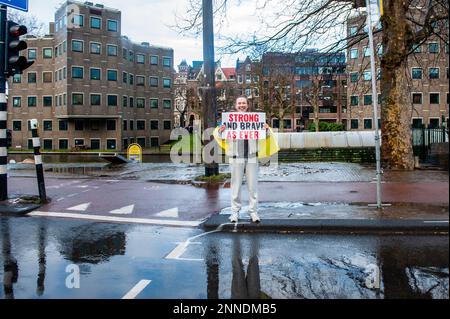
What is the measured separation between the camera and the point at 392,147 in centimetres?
1611

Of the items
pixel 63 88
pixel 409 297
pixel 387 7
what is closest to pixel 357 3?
pixel 387 7

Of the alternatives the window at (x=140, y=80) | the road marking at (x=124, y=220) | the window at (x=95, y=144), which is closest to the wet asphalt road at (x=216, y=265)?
the road marking at (x=124, y=220)

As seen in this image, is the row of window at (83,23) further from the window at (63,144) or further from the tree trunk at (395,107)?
Result: the tree trunk at (395,107)

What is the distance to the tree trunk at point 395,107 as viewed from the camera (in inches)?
613

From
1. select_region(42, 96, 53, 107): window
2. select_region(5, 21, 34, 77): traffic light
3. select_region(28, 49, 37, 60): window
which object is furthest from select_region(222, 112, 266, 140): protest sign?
select_region(28, 49, 37, 60): window

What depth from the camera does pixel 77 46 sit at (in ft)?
190

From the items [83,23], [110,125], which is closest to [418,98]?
[110,125]

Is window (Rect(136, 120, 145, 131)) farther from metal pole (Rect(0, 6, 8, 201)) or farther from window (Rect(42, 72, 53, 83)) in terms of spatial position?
metal pole (Rect(0, 6, 8, 201))

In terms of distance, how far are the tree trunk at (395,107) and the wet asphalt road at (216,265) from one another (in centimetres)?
1016

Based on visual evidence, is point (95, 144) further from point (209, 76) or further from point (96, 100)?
point (209, 76)

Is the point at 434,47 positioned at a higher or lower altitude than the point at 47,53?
lower

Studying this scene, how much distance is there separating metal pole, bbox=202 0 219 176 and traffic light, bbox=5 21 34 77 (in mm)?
5148

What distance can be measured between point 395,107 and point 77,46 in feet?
162
